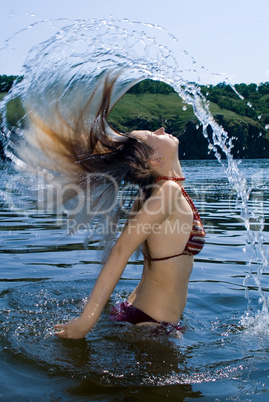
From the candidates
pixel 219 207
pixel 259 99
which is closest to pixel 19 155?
pixel 219 207

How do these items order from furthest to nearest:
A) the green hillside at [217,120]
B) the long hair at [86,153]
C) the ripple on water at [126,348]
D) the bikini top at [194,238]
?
the green hillside at [217,120], the long hair at [86,153], the bikini top at [194,238], the ripple on water at [126,348]

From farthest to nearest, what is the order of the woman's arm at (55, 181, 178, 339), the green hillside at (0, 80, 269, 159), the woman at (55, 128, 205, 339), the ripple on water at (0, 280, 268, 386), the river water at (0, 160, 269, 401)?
the green hillside at (0, 80, 269, 159), the woman at (55, 128, 205, 339), the woman's arm at (55, 181, 178, 339), the ripple on water at (0, 280, 268, 386), the river water at (0, 160, 269, 401)

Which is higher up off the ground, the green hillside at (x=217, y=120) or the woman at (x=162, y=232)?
the woman at (x=162, y=232)

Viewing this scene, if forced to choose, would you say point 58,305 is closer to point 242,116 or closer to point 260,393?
point 260,393

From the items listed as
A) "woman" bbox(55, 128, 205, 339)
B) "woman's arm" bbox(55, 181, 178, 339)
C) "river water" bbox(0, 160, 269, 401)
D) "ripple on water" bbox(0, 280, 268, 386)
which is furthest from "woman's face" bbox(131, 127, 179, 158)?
"ripple on water" bbox(0, 280, 268, 386)

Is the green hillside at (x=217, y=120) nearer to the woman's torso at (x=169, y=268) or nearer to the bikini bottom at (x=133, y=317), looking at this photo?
the bikini bottom at (x=133, y=317)

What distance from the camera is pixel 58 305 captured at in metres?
5.15

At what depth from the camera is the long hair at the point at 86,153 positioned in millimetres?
4312

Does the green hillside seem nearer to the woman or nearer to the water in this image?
the water

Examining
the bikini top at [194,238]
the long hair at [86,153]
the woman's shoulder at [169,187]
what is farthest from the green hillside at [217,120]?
the woman's shoulder at [169,187]

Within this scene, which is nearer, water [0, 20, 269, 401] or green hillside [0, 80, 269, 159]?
water [0, 20, 269, 401]

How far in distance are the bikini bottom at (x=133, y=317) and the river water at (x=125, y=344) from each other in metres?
0.07

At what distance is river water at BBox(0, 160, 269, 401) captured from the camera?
329 centimetres

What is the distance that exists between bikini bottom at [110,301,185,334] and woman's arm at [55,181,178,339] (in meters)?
0.61
